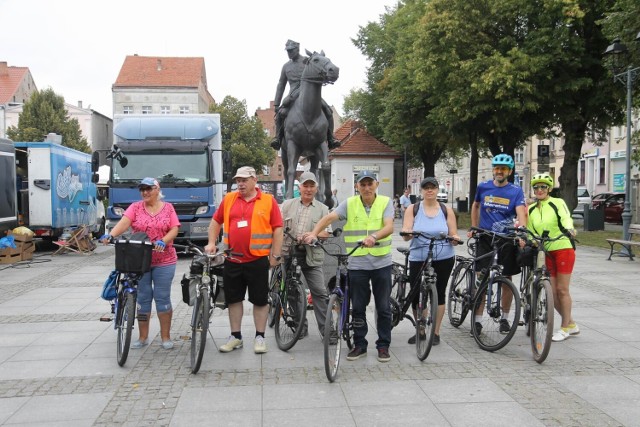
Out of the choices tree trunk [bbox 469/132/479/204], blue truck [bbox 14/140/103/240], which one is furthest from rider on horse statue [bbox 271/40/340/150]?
tree trunk [bbox 469/132/479/204]

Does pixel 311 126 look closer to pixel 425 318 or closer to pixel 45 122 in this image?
pixel 425 318

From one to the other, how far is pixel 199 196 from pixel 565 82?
16.4m

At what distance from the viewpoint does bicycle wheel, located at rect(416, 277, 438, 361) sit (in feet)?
20.2

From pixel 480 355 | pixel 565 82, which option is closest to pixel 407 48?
pixel 565 82

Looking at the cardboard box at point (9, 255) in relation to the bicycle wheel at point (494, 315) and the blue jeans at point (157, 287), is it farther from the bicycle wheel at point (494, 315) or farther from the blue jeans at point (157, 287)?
the bicycle wheel at point (494, 315)

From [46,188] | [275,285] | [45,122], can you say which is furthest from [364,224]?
[45,122]

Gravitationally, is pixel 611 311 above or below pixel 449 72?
below

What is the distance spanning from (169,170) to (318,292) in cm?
940

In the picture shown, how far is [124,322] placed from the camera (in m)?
6.22

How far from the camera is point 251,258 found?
6270 mm

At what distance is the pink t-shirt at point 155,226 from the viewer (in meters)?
6.46

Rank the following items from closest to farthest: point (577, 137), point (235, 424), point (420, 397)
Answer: point (235, 424) → point (420, 397) → point (577, 137)

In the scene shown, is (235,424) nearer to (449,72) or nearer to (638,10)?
(638,10)

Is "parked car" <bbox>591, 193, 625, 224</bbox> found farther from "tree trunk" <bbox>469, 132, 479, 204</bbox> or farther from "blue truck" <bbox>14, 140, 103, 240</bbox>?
"blue truck" <bbox>14, 140, 103, 240</bbox>
